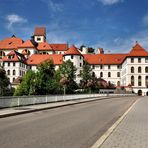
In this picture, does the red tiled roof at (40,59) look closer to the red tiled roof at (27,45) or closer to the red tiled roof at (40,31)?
the red tiled roof at (27,45)

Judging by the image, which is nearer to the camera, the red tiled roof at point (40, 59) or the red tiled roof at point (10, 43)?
the red tiled roof at point (40, 59)

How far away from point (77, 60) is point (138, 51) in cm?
2387

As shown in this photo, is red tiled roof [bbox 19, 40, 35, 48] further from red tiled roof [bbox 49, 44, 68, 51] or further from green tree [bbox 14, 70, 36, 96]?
green tree [bbox 14, 70, 36, 96]

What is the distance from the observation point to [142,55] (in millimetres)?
120500

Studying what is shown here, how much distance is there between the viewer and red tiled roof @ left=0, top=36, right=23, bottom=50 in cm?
14638

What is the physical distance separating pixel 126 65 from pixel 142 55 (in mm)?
7049

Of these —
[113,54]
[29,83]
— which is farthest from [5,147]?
[113,54]

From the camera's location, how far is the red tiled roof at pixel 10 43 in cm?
14638

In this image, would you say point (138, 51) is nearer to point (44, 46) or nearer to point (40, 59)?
point (40, 59)

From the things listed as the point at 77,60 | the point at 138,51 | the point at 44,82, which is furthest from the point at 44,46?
the point at 44,82

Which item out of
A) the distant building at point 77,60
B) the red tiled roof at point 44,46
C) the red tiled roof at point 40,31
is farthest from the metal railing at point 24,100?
the red tiled roof at point 40,31

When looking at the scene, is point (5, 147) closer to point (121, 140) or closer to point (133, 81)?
point (121, 140)

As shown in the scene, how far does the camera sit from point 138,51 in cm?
12275

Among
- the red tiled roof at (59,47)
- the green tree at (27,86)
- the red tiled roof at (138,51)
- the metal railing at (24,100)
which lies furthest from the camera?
the red tiled roof at (59,47)
